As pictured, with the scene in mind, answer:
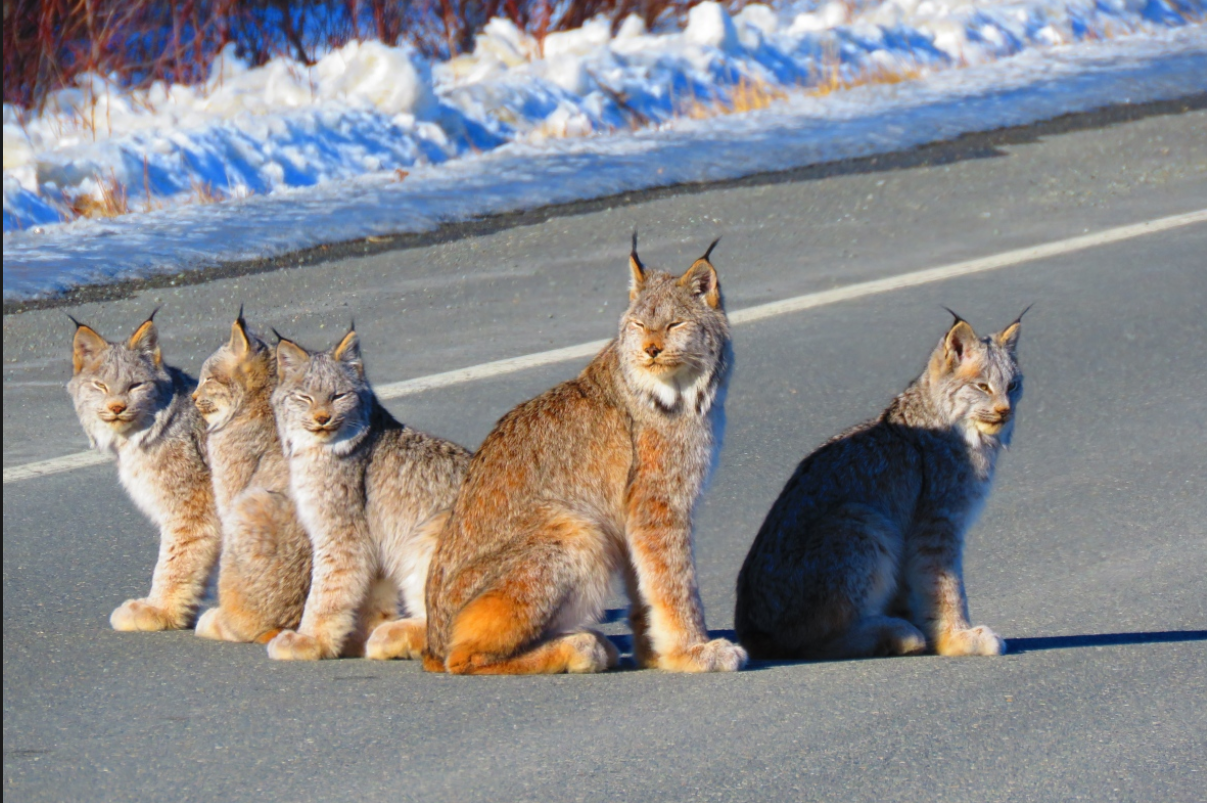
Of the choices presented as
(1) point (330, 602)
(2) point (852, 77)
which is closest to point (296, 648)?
(1) point (330, 602)

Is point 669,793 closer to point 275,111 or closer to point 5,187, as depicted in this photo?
point 5,187

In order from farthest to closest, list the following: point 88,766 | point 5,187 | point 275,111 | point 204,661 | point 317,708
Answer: point 275,111 < point 5,187 < point 204,661 < point 317,708 < point 88,766

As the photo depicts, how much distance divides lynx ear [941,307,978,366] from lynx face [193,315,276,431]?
2.42 m

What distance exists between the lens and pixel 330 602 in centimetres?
542

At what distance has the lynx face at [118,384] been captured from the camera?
6125mm

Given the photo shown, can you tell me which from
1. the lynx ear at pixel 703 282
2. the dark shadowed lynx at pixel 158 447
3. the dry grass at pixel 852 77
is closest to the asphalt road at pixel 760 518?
the dark shadowed lynx at pixel 158 447

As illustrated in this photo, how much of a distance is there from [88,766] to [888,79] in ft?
40.0

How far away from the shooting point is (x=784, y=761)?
453 cm

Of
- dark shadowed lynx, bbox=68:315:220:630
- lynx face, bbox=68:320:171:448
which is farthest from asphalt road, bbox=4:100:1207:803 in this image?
lynx face, bbox=68:320:171:448

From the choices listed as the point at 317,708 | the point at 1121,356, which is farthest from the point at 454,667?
the point at 1121,356

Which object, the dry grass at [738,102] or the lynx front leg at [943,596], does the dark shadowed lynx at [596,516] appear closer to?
the lynx front leg at [943,596]

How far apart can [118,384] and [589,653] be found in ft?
7.14

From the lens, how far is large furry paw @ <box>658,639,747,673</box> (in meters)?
5.18

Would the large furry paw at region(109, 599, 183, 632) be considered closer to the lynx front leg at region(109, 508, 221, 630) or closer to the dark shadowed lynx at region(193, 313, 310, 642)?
the lynx front leg at region(109, 508, 221, 630)
